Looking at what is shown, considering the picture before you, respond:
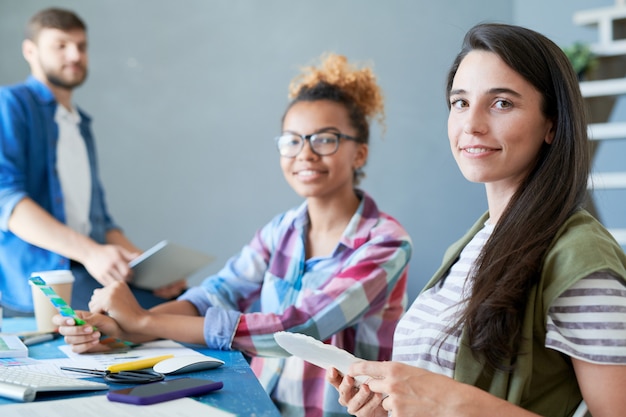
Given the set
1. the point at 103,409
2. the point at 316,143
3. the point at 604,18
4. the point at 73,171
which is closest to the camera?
the point at 103,409

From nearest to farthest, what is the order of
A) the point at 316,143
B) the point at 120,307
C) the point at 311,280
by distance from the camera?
the point at 120,307, the point at 311,280, the point at 316,143

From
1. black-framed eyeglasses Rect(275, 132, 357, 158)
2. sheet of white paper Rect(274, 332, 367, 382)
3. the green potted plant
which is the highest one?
the green potted plant

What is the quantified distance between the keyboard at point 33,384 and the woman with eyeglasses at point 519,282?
0.38 meters

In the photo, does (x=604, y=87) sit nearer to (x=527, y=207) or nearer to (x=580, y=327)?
(x=527, y=207)

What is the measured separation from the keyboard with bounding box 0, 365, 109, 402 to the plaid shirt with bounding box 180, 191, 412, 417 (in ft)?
1.57

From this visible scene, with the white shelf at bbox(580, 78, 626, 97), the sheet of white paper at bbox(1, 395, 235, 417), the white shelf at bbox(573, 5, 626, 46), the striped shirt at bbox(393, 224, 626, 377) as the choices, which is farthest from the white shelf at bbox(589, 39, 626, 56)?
the sheet of white paper at bbox(1, 395, 235, 417)

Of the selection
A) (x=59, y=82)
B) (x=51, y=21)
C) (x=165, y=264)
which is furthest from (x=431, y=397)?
(x=51, y=21)

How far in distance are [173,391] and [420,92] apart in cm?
310

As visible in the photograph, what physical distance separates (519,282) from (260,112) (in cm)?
299

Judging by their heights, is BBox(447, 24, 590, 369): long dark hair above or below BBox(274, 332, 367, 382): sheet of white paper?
above

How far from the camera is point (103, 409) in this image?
970 millimetres

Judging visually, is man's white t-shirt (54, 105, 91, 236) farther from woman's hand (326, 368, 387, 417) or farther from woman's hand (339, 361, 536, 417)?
woman's hand (339, 361, 536, 417)

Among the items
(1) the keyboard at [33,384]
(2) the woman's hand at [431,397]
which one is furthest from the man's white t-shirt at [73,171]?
(2) the woman's hand at [431,397]

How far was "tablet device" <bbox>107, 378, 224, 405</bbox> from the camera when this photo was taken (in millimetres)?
989
